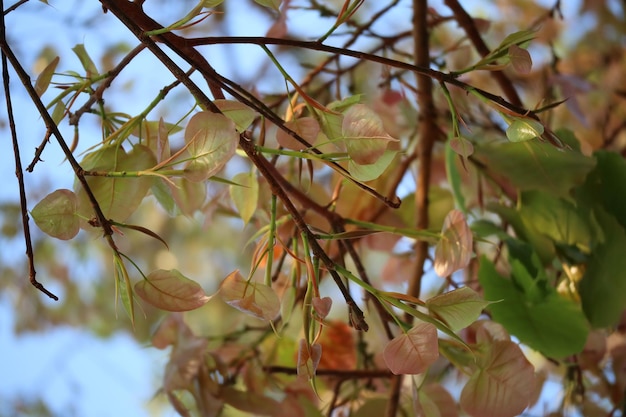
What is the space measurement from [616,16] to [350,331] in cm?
63

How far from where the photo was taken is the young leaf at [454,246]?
0.74 feet

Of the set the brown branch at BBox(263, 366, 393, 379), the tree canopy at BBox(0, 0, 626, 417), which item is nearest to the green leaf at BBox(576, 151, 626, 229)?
the tree canopy at BBox(0, 0, 626, 417)

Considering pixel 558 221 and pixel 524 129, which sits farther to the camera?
pixel 558 221

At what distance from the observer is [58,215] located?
0.18m

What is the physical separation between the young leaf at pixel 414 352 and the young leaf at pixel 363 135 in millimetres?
47

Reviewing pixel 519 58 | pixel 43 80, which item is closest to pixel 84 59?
pixel 43 80

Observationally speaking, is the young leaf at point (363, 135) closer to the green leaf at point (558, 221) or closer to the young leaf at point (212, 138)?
the young leaf at point (212, 138)

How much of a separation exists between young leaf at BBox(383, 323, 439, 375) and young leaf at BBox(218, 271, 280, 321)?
0.03m

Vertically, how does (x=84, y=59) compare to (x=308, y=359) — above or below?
A: above

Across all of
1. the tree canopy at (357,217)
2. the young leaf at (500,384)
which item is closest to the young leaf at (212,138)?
the tree canopy at (357,217)

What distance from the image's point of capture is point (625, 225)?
0.90ft

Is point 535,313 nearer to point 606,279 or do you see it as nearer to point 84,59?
point 606,279

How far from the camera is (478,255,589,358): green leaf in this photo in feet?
0.84

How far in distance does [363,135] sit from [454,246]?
0.22 feet
